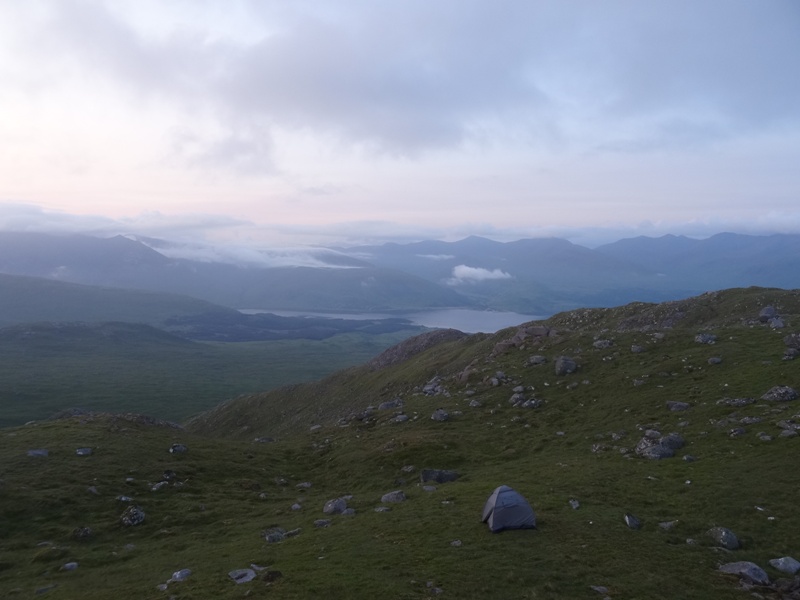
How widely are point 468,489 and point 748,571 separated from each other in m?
13.7

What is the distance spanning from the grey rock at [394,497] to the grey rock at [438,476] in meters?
3.24

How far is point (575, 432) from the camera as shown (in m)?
38.7

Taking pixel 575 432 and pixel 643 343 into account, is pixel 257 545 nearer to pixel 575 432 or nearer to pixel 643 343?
pixel 575 432

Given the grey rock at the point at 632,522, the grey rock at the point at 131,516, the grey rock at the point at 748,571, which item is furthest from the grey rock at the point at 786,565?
the grey rock at the point at 131,516

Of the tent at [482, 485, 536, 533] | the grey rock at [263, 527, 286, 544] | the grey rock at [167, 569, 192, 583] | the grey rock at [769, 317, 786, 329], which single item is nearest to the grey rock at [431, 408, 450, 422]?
the grey rock at [263, 527, 286, 544]

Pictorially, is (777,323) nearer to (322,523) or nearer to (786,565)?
(786,565)

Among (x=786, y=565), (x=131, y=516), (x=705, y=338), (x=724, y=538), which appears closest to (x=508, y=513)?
(x=724, y=538)

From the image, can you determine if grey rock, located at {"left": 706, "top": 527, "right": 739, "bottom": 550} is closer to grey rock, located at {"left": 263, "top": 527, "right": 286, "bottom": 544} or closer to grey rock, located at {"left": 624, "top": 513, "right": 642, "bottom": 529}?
grey rock, located at {"left": 624, "top": 513, "right": 642, "bottom": 529}

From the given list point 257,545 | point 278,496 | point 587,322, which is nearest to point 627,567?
point 257,545

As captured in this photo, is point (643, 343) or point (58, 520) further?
point (643, 343)

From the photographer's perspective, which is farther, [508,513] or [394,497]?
[394,497]

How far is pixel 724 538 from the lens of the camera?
70.0ft

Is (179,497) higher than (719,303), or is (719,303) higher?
(719,303)

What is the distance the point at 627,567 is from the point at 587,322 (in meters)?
59.1
